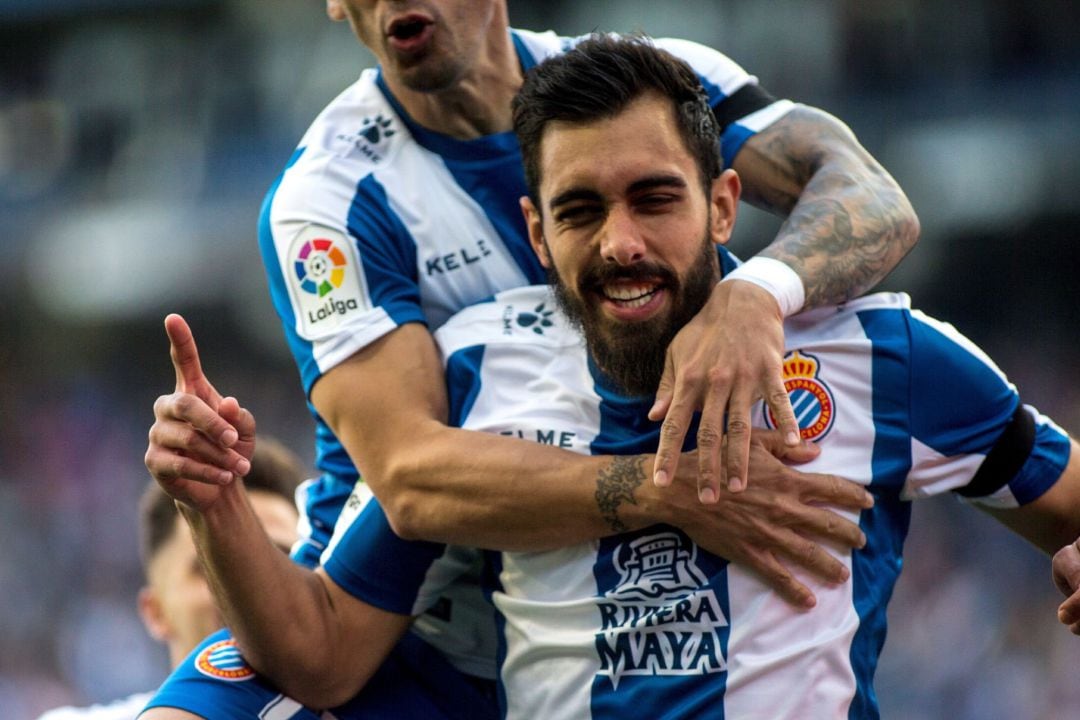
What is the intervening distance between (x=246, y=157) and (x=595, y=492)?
46.5 ft

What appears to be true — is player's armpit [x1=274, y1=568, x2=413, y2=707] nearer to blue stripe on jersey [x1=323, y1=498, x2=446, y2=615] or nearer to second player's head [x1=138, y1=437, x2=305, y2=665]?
blue stripe on jersey [x1=323, y1=498, x2=446, y2=615]

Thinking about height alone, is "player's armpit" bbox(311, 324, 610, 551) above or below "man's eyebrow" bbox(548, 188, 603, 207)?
below

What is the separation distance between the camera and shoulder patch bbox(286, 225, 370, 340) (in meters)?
3.47

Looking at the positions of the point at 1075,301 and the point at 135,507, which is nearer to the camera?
the point at 1075,301

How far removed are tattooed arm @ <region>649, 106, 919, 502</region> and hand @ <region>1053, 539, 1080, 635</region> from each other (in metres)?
0.58

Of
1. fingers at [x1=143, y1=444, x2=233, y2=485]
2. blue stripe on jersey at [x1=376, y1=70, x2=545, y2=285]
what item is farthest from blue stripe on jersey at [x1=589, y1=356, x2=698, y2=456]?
fingers at [x1=143, y1=444, x2=233, y2=485]

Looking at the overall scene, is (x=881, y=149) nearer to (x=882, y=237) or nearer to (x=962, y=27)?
(x=962, y=27)

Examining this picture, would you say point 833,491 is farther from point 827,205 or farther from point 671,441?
point 827,205

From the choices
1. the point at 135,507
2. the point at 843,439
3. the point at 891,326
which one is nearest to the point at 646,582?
the point at 843,439

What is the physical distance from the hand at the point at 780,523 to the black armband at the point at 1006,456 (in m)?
0.31

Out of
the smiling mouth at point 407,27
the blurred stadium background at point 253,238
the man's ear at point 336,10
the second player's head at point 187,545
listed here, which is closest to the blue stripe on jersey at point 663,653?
the smiling mouth at point 407,27

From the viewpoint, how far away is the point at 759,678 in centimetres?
293

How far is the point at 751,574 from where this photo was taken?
118 inches

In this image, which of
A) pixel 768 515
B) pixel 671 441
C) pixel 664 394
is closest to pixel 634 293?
pixel 664 394
